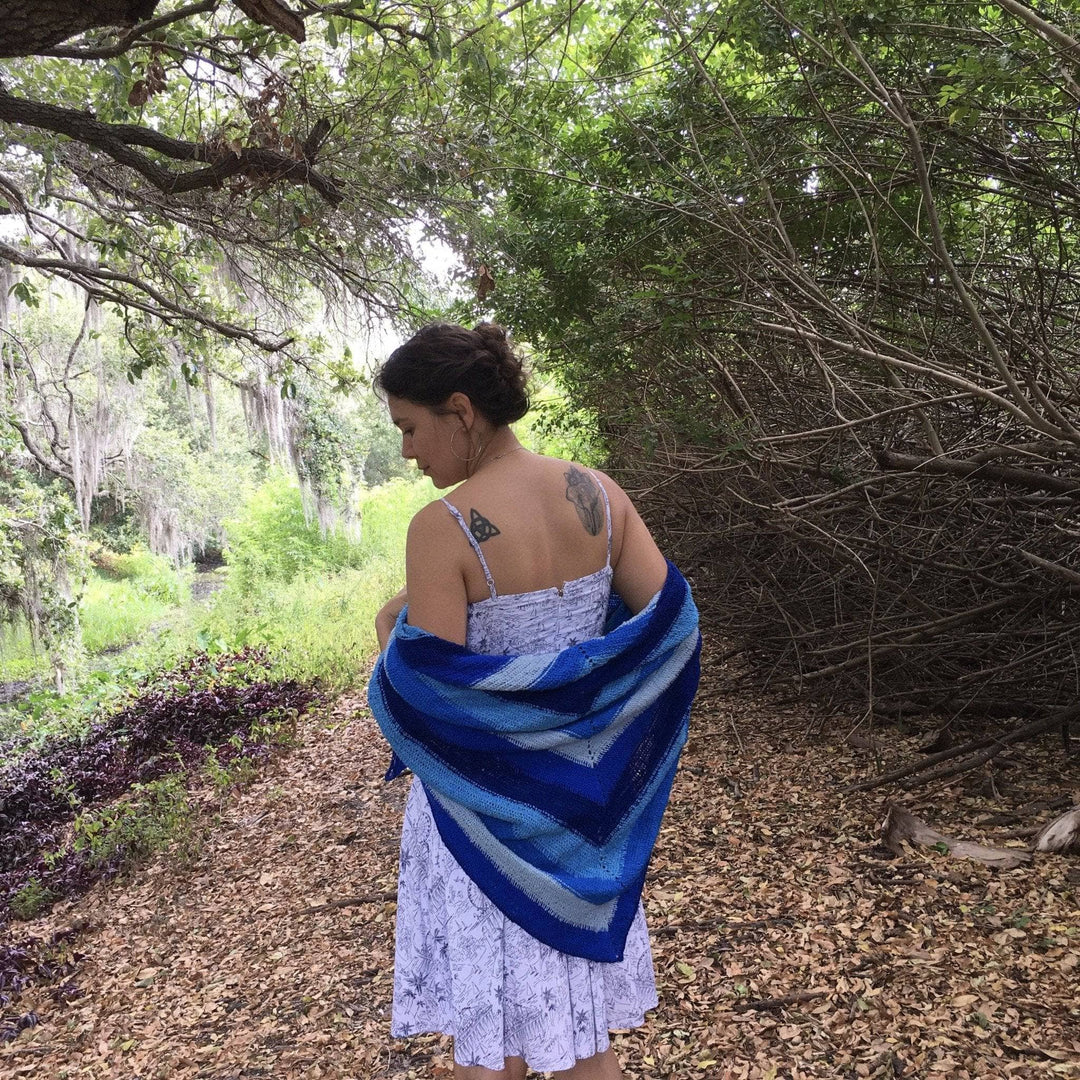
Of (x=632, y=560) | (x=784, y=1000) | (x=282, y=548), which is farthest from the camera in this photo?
(x=282, y=548)

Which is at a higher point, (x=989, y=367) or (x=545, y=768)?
(x=989, y=367)

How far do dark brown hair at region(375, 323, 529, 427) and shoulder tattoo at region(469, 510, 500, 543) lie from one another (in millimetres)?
223

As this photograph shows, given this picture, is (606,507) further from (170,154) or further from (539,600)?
(170,154)

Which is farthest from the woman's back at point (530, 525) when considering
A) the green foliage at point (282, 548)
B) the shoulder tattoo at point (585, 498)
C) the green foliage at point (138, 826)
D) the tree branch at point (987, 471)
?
the green foliage at point (282, 548)

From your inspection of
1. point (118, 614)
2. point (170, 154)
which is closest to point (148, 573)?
point (118, 614)

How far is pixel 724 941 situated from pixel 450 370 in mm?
2105

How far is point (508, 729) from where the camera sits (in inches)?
59.5

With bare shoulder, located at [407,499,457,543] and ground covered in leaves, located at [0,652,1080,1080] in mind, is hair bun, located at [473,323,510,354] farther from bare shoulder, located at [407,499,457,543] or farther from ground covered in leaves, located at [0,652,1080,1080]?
ground covered in leaves, located at [0,652,1080,1080]

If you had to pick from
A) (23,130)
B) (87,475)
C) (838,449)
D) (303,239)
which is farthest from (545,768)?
(87,475)

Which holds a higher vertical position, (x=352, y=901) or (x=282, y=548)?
(x=282, y=548)

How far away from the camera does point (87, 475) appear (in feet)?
38.4

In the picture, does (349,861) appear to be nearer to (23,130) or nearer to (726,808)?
(726,808)

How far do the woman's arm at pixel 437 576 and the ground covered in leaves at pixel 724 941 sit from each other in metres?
1.53

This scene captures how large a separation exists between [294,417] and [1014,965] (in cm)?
1031
